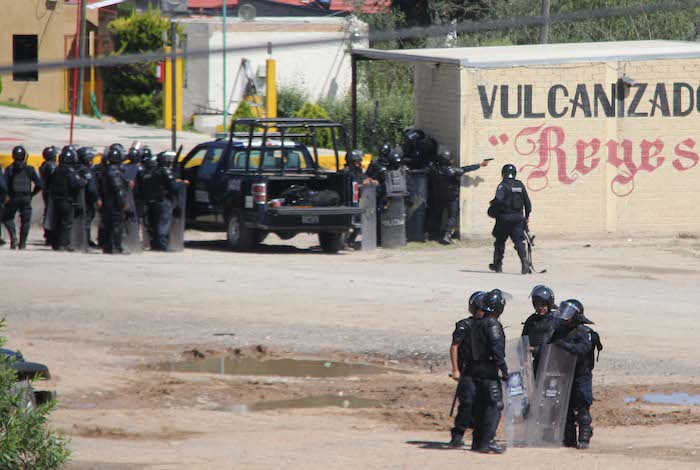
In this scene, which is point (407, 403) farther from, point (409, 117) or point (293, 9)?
point (293, 9)

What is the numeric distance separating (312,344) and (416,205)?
8.20 metres

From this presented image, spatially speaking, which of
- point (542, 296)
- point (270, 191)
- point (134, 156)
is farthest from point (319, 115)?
point (542, 296)

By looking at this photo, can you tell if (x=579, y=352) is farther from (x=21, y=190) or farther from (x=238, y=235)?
(x=21, y=190)

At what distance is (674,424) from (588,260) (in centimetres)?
967

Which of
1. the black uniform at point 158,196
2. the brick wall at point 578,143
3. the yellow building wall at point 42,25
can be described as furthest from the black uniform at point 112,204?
the yellow building wall at point 42,25

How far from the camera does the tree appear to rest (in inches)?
1542

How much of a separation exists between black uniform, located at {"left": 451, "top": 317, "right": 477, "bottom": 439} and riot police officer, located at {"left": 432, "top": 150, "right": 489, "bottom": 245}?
11.6 m

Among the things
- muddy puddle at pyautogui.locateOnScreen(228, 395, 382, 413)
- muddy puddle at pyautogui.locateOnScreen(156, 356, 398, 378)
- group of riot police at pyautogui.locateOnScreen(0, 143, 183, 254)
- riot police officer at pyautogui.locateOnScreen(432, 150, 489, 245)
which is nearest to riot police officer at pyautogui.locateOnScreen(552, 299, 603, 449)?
muddy puddle at pyautogui.locateOnScreen(228, 395, 382, 413)

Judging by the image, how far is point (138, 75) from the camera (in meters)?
39.2

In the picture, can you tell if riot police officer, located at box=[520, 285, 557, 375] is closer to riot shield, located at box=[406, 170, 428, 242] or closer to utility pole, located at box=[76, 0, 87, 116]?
riot shield, located at box=[406, 170, 428, 242]

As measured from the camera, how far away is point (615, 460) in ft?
28.4

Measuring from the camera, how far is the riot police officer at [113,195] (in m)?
18.0

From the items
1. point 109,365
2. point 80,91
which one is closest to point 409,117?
point 80,91

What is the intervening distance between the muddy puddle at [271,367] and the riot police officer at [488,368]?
3.04 metres
